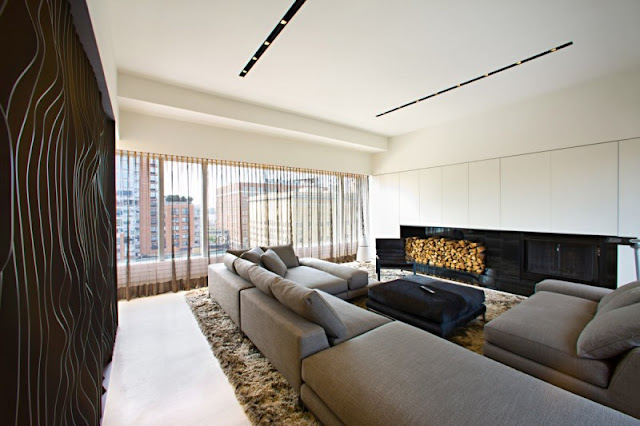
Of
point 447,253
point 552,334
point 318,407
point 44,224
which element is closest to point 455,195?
point 447,253

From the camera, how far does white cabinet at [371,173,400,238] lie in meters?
6.05

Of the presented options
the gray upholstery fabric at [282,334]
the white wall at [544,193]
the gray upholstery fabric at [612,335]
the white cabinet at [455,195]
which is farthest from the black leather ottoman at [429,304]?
the white cabinet at [455,195]

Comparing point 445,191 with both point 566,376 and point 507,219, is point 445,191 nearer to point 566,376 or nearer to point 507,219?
point 507,219

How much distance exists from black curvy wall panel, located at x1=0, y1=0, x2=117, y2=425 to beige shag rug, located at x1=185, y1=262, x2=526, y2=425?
870 mm

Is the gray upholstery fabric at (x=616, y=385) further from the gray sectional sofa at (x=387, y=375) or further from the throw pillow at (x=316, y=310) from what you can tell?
the throw pillow at (x=316, y=310)

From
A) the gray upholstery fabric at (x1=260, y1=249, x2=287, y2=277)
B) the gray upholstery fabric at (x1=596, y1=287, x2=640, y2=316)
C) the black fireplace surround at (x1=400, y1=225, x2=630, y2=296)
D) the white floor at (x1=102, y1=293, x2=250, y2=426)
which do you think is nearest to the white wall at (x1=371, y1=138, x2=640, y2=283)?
the black fireplace surround at (x1=400, y1=225, x2=630, y2=296)

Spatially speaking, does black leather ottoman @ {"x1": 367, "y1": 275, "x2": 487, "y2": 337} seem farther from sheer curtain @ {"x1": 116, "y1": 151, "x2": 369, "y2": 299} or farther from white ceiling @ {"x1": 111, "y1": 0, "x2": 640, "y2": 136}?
sheer curtain @ {"x1": 116, "y1": 151, "x2": 369, "y2": 299}

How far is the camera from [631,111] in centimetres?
332

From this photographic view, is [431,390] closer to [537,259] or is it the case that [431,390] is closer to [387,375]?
[387,375]

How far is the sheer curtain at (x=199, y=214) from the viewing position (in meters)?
3.92

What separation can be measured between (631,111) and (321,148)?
457 centimetres

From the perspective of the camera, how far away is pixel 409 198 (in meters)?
5.72

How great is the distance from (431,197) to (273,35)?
4.06m

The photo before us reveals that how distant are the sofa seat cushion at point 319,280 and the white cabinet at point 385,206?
2893 mm
